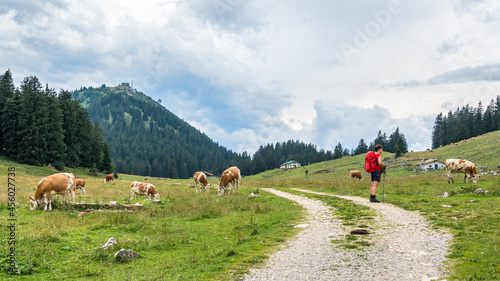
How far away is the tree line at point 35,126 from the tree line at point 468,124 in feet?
475

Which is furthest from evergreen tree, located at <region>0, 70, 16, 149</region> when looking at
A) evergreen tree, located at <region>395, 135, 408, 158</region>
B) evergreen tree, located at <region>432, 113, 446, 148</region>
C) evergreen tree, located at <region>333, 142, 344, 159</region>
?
evergreen tree, located at <region>432, 113, 446, 148</region>

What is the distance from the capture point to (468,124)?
129250mm

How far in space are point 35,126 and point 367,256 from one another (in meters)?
69.3

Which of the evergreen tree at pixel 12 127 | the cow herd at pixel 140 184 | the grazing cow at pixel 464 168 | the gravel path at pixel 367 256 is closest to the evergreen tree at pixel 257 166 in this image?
the evergreen tree at pixel 12 127

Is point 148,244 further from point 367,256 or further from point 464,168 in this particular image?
point 464,168

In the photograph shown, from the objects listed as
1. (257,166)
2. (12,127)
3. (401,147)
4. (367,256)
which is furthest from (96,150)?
(257,166)

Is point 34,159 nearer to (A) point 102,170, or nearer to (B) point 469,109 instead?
(A) point 102,170

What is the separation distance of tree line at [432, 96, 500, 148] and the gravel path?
143102 mm

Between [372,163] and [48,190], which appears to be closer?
[372,163]

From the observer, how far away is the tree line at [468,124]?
12305 cm

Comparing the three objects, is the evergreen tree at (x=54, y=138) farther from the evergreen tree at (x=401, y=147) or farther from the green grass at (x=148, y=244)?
the evergreen tree at (x=401, y=147)

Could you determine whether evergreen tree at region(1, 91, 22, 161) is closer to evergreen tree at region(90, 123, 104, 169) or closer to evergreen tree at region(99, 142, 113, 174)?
evergreen tree at region(90, 123, 104, 169)

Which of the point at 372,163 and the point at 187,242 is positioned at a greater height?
the point at 372,163

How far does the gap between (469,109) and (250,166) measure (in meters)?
120
